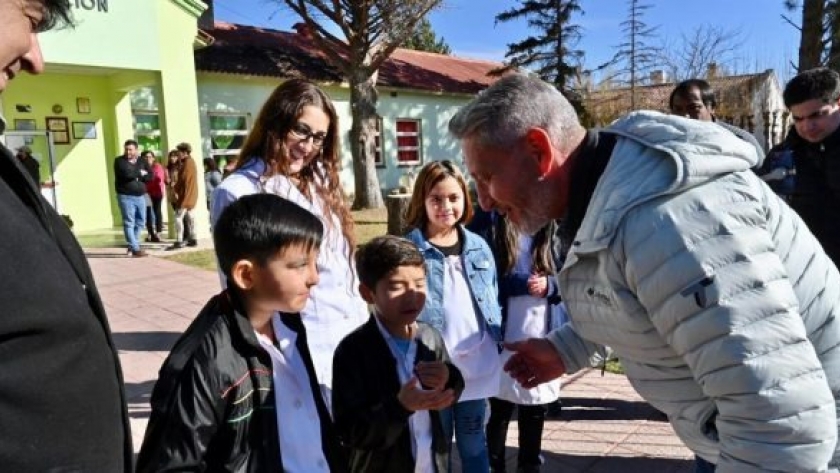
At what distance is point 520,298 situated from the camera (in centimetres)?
337

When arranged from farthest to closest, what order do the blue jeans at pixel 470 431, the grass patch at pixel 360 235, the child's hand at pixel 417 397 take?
1. the grass patch at pixel 360 235
2. the blue jeans at pixel 470 431
3. the child's hand at pixel 417 397

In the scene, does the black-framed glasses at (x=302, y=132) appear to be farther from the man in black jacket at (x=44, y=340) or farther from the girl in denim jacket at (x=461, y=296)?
the man in black jacket at (x=44, y=340)

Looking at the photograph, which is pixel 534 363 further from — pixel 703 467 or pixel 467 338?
pixel 703 467

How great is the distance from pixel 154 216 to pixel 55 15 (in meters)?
13.7

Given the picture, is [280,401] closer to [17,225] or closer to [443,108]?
[17,225]

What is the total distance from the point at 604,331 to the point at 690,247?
1.17ft

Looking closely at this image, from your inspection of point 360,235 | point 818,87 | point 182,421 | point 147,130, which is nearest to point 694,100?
point 818,87

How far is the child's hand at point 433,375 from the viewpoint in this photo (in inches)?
85.4

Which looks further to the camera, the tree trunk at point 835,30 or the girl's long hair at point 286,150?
the tree trunk at point 835,30

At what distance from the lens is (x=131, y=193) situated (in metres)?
11.2

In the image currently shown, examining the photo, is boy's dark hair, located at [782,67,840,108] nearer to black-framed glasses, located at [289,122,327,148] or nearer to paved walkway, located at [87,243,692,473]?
paved walkway, located at [87,243,692,473]

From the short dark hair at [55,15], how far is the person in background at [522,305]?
236cm

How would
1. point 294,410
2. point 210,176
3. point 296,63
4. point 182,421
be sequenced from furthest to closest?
point 296,63 < point 210,176 < point 294,410 < point 182,421

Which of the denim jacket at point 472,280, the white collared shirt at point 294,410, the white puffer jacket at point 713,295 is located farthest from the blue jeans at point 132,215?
the white puffer jacket at point 713,295
